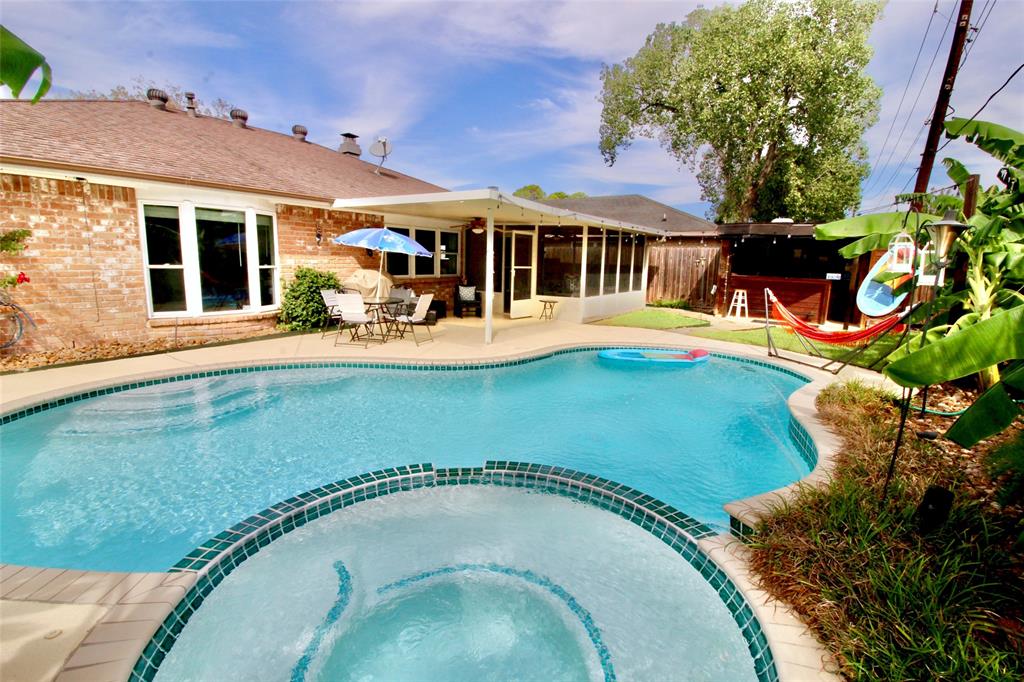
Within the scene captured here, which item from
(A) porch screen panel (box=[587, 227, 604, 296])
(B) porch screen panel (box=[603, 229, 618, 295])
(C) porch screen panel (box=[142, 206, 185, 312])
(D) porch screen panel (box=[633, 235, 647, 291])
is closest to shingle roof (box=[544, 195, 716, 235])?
(D) porch screen panel (box=[633, 235, 647, 291])

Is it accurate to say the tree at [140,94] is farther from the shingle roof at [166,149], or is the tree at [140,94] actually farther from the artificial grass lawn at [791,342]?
the artificial grass lawn at [791,342]

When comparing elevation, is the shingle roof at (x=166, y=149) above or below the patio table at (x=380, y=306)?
above

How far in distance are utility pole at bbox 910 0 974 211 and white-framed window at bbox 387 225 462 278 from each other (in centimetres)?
1192

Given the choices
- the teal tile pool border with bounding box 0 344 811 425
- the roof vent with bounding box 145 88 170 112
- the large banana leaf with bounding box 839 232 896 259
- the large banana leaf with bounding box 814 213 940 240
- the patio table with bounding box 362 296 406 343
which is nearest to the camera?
the large banana leaf with bounding box 814 213 940 240

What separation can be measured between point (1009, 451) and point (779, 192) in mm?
21779

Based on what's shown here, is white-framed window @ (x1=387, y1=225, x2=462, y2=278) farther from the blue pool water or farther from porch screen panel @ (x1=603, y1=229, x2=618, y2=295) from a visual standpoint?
the blue pool water

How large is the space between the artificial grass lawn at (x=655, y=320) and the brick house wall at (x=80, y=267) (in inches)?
429

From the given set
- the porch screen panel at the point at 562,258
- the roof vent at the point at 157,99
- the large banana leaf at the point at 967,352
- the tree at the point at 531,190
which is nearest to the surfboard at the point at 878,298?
the large banana leaf at the point at 967,352

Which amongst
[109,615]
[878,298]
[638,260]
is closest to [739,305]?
[638,260]

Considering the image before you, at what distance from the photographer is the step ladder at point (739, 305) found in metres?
15.6

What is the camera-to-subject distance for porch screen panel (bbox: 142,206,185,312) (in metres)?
8.98

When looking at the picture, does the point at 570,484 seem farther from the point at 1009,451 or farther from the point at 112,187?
the point at 112,187

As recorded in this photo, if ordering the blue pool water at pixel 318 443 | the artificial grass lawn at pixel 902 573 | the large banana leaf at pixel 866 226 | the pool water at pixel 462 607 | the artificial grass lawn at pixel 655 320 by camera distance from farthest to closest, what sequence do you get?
the artificial grass lawn at pixel 655 320
the large banana leaf at pixel 866 226
the blue pool water at pixel 318 443
the pool water at pixel 462 607
the artificial grass lawn at pixel 902 573

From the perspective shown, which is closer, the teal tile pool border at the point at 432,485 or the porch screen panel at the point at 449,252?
the teal tile pool border at the point at 432,485
